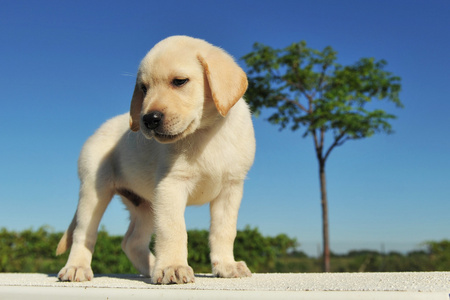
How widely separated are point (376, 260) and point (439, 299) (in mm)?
14475

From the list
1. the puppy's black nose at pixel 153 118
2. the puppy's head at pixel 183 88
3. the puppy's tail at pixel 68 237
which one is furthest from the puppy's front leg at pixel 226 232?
the puppy's tail at pixel 68 237

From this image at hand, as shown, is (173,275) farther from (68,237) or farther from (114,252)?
(114,252)

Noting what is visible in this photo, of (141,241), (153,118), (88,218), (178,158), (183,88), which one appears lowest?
(141,241)

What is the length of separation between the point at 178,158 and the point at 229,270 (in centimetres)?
122

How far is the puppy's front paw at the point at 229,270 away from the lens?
4.39 meters

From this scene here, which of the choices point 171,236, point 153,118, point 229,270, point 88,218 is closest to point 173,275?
point 171,236

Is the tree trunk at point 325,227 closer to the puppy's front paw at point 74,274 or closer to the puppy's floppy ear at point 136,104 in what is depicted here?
the puppy's front paw at point 74,274

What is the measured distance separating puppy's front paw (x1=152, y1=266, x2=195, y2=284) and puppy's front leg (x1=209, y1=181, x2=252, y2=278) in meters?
0.66

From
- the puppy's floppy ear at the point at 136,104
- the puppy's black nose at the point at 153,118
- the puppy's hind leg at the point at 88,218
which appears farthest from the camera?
the puppy's hind leg at the point at 88,218

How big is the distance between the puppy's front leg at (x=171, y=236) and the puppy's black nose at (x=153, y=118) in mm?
663

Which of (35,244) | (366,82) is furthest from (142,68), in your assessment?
(366,82)

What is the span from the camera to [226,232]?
4.46m

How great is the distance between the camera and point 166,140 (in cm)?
383

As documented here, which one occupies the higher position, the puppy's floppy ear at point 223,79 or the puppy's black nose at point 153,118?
the puppy's floppy ear at point 223,79
